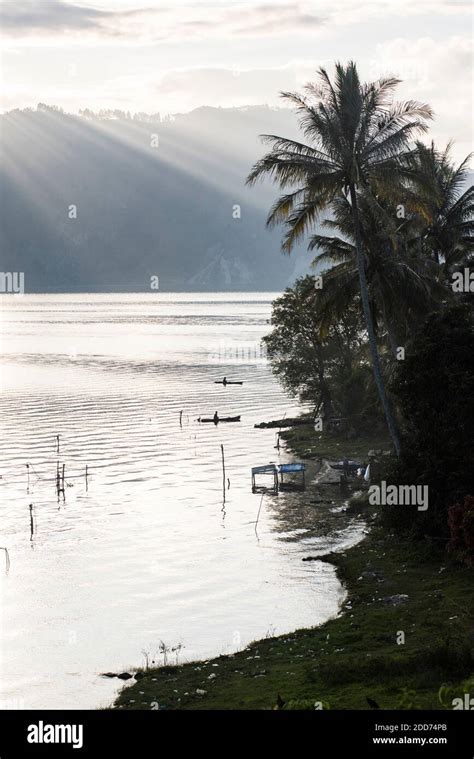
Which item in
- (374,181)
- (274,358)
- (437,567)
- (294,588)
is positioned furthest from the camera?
(274,358)

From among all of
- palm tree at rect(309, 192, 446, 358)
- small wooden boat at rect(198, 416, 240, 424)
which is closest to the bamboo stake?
palm tree at rect(309, 192, 446, 358)

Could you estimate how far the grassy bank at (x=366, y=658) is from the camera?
25.2m

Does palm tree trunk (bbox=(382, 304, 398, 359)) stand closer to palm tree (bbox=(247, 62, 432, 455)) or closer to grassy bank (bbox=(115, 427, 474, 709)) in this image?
palm tree (bbox=(247, 62, 432, 455))

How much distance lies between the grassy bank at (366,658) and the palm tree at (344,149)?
13173 mm

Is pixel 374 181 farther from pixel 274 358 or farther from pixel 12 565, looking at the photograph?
pixel 274 358

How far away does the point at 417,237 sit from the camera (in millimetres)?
54562

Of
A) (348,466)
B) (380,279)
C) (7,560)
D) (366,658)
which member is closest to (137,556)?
(7,560)

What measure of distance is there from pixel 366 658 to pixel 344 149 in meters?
25.2

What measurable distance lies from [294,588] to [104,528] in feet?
57.0

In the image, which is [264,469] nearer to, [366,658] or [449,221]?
[449,221]

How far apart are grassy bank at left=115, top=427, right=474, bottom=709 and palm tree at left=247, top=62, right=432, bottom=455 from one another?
43.2 ft

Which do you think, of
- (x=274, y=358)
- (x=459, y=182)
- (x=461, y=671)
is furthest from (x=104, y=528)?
(x=274, y=358)

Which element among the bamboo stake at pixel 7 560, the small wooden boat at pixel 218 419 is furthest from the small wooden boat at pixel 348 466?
the small wooden boat at pixel 218 419

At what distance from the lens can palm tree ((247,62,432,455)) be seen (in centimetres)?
4469
